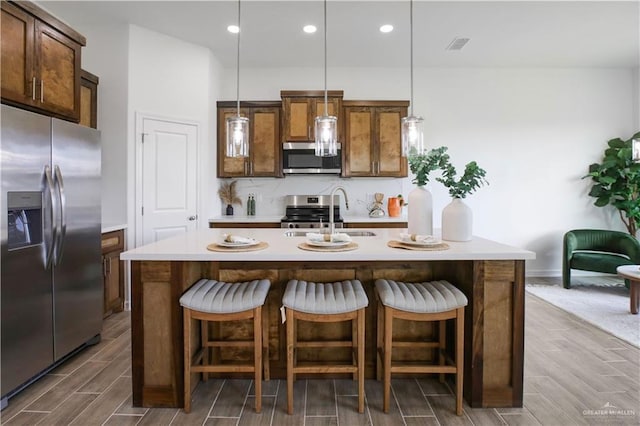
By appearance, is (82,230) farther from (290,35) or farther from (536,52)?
(536,52)

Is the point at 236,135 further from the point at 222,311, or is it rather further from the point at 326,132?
the point at 222,311

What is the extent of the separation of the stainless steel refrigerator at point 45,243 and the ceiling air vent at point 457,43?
3.74 meters

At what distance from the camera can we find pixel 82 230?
98.0 inches

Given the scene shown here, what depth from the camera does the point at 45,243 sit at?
7.11ft

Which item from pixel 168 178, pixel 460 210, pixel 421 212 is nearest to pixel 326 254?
pixel 421 212

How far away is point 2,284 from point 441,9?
394 centimetres

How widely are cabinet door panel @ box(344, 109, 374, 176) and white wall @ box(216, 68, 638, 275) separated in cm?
42

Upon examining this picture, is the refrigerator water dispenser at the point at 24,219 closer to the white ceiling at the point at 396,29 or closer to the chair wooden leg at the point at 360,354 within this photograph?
the chair wooden leg at the point at 360,354

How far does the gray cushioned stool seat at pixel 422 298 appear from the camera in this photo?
1.80 metres

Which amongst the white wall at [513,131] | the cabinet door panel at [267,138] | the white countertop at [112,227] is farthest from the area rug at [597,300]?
the white countertop at [112,227]

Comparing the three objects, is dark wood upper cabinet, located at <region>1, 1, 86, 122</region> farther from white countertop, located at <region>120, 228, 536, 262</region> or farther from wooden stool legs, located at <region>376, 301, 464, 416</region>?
wooden stool legs, located at <region>376, 301, 464, 416</region>

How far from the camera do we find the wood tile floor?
1.81 meters

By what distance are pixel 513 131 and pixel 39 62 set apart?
5.24 metres

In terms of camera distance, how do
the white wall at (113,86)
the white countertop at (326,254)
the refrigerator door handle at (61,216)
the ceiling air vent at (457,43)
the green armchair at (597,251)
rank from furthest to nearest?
the green armchair at (597,251) < the ceiling air vent at (457,43) < the white wall at (113,86) < the refrigerator door handle at (61,216) < the white countertop at (326,254)
